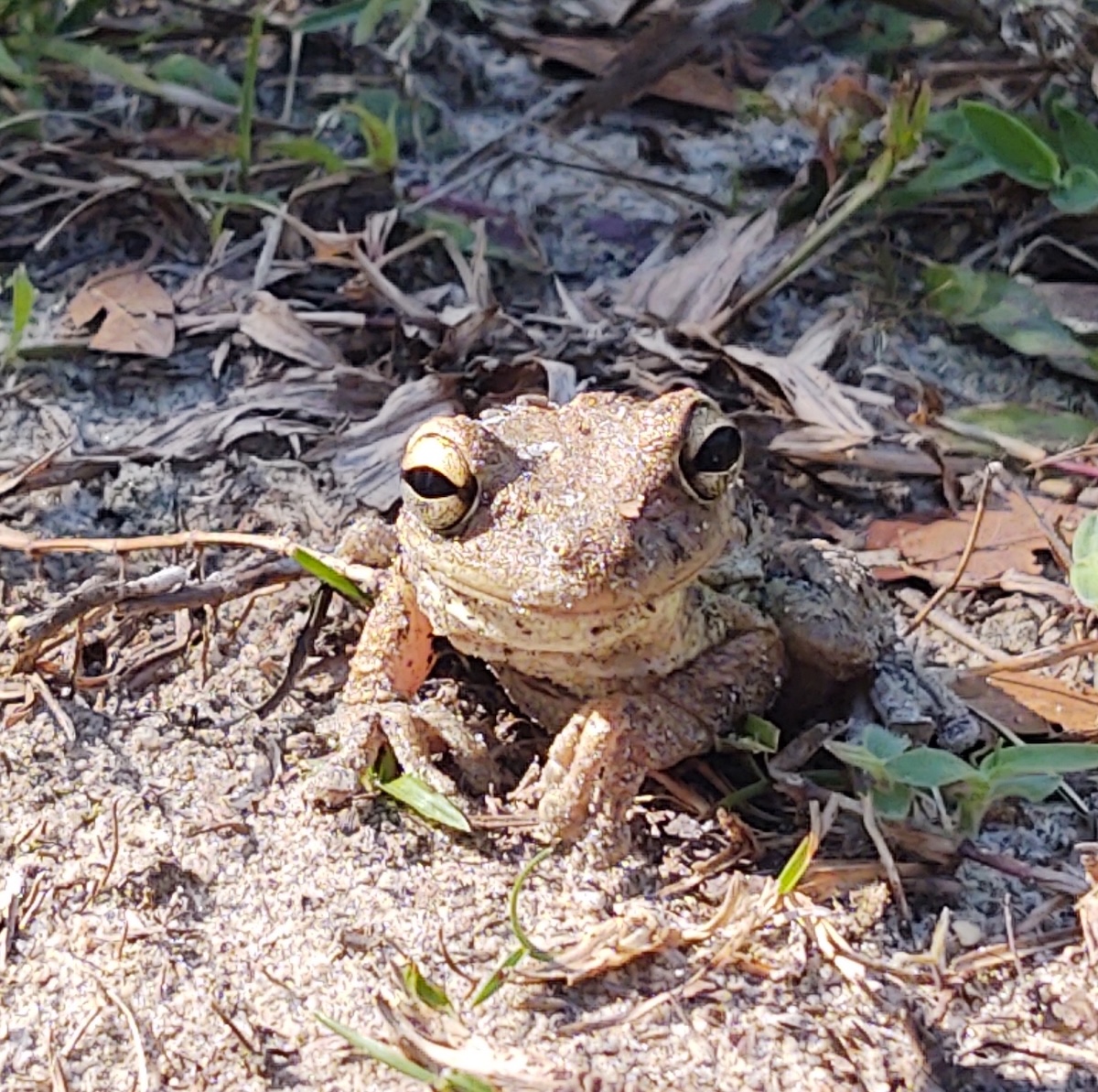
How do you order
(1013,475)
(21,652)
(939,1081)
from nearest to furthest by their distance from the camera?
(939,1081) → (21,652) → (1013,475)

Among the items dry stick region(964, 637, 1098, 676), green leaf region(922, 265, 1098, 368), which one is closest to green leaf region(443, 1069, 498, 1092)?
dry stick region(964, 637, 1098, 676)

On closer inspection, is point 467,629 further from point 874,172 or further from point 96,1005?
point 874,172

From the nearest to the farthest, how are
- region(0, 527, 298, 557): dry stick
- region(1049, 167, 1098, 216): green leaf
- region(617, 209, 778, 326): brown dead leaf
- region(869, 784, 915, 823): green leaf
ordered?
region(869, 784, 915, 823): green leaf < region(0, 527, 298, 557): dry stick < region(1049, 167, 1098, 216): green leaf < region(617, 209, 778, 326): brown dead leaf

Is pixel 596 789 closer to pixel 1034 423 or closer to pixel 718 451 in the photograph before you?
pixel 718 451

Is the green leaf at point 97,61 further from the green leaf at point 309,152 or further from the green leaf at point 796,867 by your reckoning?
the green leaf at point 796,867

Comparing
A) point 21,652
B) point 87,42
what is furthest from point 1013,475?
point 87,42

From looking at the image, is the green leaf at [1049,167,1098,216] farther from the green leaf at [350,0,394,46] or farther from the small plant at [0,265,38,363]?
the small plant at [0,265,38,363]
